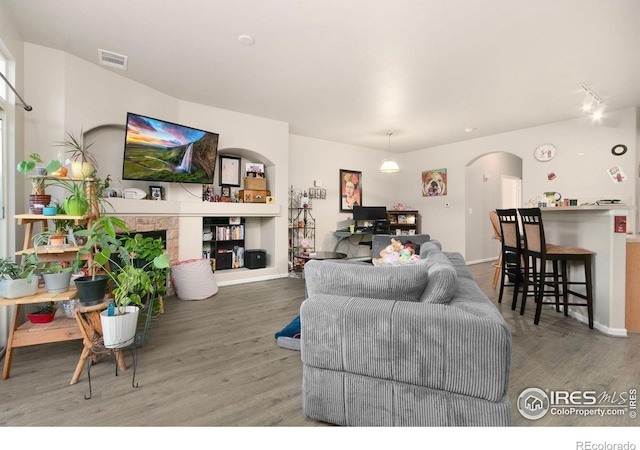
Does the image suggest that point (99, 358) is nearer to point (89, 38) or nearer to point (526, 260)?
point (89, 38)

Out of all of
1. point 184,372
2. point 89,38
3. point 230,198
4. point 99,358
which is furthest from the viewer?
point 230,198

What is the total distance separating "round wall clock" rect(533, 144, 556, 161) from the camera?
17.2 feet

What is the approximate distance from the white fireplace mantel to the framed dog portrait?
378 centimetres

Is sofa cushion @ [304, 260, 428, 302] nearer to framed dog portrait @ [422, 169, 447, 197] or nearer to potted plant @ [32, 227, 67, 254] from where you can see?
potted plant @ [32, 227, 67, 254]

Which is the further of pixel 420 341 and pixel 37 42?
pixel 37 42

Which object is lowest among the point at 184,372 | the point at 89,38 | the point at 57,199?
the point at 184,372

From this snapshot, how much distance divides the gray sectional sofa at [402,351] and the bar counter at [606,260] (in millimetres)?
2088

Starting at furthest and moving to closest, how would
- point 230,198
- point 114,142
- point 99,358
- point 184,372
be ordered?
1. point 230,198
2. point 114,142
3. point 99,358
4. point 184,372

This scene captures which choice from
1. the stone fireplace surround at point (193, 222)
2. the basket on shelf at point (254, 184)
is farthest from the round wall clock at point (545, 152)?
the basket on shelf at point (254, 184)

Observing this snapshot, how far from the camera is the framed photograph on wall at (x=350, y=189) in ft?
22.4

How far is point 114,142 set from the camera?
3.88 m

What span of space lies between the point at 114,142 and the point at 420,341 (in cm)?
422

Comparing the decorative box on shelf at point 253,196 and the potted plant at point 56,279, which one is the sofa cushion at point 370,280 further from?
the decorative box on shelf at point 253,196
